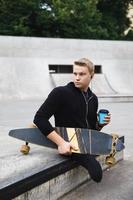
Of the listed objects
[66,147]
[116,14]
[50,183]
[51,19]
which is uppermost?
[116,14]

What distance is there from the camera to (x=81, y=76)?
4.07m

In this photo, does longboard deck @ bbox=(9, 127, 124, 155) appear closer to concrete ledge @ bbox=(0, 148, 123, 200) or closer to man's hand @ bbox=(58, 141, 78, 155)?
man's hand @ bbox=(58, 141, 78, 155)

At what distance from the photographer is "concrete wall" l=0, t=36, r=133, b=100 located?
18.3 m

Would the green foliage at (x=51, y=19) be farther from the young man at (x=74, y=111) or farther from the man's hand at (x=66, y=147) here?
the man's hand at (x=66, y=147)

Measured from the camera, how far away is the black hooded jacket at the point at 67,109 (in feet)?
12.9

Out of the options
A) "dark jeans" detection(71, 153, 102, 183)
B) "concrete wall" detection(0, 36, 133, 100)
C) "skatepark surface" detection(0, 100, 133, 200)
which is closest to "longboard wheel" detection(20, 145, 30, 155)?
"skatepark surface" detection(0, 100, 133, 200)

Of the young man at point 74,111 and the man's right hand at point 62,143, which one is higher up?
the young man at point 74,111

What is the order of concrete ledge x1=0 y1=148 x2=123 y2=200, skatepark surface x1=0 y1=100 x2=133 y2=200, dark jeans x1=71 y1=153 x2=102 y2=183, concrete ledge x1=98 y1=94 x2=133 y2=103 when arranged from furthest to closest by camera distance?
concrete ledge x1=98 y1=94 x2=133 y2=103, dark jeans x1=71 y1=153 x2=102 y2=183, skatepark surface x1=0 y1=100 x2=133 y2=200, concrete ledge x1=0 y1=148 x2=123 y2=200

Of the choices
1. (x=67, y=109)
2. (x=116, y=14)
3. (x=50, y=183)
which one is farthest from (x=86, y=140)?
(x=116, y=14)

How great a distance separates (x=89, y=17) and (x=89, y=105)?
Result: 2398 cm

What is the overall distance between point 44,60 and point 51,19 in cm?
742

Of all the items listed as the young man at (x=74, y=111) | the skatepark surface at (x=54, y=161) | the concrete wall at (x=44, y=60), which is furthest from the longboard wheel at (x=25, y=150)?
the concrete wall at (x=44, y=60)

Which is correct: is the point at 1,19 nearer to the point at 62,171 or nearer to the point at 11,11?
the point at 11,11

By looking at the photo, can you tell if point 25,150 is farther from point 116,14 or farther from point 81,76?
point 116,14
